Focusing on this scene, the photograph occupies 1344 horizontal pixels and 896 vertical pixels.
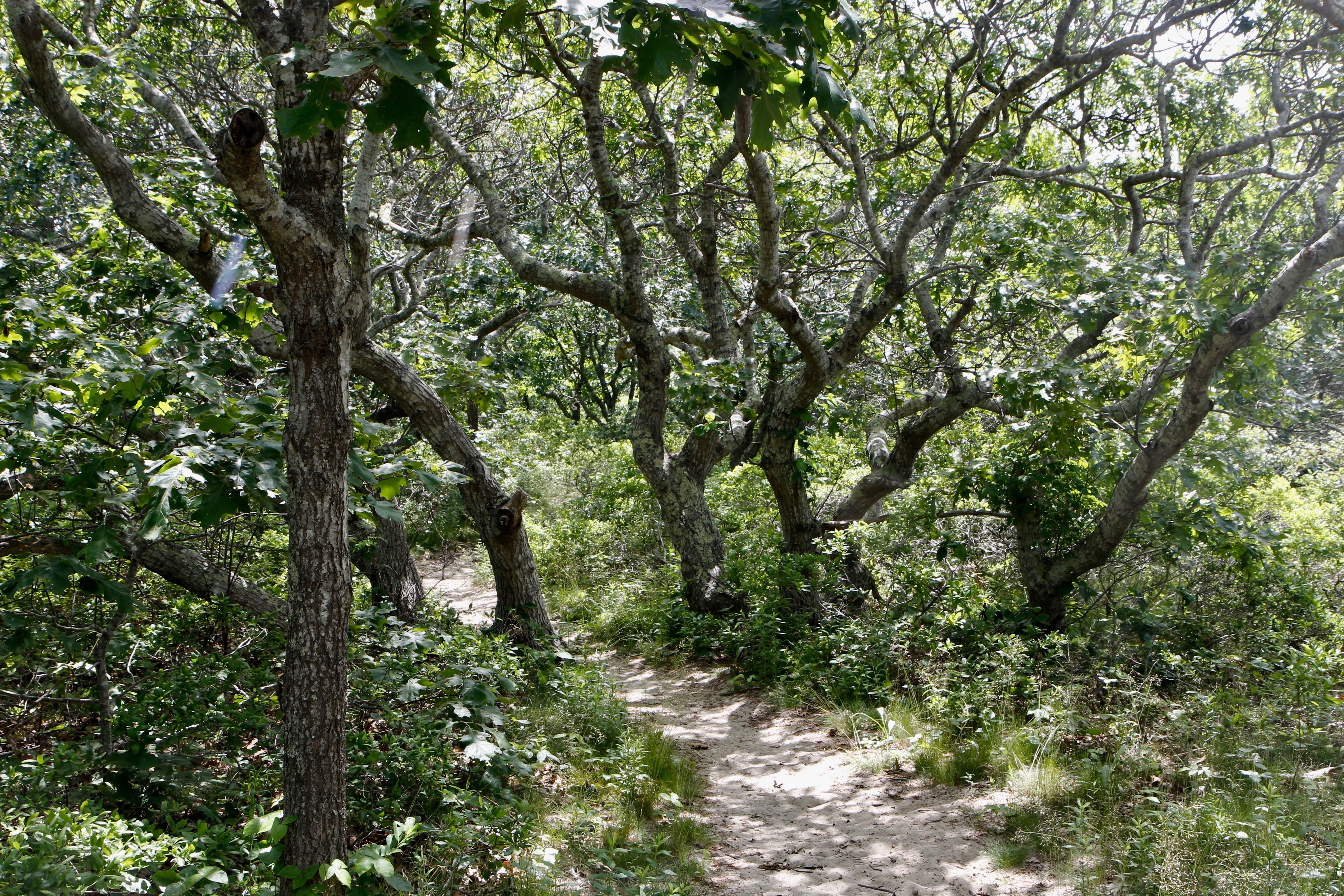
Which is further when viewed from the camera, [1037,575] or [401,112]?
[1037,575]

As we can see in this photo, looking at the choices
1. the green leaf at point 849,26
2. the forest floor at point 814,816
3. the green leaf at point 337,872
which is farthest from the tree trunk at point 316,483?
the forest floor at point 814,816

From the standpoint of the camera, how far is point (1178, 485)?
6562mm

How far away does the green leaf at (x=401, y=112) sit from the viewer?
2031 mm

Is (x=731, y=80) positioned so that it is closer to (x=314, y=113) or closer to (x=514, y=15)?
(x=514, y=15)

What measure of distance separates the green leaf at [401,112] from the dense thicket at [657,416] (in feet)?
0.04

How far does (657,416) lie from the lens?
842 cm

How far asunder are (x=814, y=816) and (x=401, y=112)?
172 inches

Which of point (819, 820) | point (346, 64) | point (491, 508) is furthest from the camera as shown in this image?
point (491, 508)

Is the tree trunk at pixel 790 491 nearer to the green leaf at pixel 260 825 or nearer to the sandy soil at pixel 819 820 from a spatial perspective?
the sandy soil at pixel 819 820

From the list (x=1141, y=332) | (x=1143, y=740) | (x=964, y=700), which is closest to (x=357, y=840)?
(x=964, y=700)

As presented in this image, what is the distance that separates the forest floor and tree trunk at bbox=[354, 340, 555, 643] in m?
0.51

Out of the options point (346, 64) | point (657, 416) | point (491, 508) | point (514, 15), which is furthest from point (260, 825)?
point (657, 416)

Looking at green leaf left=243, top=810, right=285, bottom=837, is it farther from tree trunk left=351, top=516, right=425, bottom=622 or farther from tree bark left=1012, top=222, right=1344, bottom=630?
tree bark left=1012, top=222, right=1344, bottom=630

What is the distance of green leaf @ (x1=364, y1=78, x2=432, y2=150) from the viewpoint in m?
2.03
